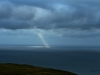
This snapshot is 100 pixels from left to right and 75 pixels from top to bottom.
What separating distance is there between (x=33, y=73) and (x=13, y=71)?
755cm

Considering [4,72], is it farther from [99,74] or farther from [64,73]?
[99,74]

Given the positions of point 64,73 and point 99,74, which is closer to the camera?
point 64,73

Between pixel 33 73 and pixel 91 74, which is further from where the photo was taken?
pixel 91 74

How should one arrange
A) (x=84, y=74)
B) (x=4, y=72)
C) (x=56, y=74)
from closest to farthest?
(x=4, y=72), (x=56, y=74), (x=84, y=74)

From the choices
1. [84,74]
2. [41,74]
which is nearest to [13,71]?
[41,74]

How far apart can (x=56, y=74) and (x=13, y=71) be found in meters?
16.4

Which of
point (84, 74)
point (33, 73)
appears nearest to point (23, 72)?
point (33, 73)

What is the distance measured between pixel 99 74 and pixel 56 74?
57.9 metres

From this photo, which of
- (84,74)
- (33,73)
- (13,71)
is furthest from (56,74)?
(84,74)

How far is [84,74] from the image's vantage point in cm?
12519

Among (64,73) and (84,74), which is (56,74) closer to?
(64,73)

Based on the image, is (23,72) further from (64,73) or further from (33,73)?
(64,73)

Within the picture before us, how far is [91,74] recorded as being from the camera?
129 metres

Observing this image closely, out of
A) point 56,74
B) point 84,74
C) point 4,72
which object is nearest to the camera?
point 4,72
